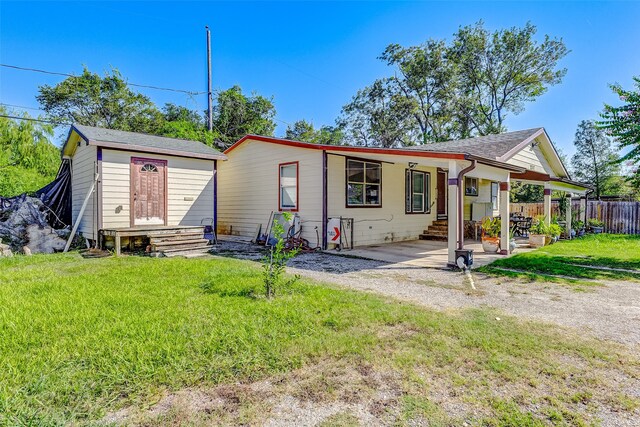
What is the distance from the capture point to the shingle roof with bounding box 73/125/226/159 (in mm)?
8508

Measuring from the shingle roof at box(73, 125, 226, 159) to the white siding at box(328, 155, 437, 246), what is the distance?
3.91m

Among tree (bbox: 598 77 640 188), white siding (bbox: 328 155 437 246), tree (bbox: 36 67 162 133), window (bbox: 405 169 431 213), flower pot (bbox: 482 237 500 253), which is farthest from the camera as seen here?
tree (bbox: 36 67 162 133)

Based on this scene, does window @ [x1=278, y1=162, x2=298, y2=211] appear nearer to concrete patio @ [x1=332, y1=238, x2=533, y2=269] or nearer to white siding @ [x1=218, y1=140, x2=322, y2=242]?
white siding @ [x1=218, y1=140, x2=322, y2=242]

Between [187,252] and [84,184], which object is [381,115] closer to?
[84,184]

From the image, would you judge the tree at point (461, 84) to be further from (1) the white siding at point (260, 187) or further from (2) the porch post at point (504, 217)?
(2) the porch post at point (504, 217)

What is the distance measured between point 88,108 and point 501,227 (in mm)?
26515

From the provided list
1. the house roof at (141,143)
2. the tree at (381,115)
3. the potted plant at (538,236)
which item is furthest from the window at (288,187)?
the tree at (381,115)

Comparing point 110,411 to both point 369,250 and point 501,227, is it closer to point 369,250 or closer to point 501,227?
point 369,250

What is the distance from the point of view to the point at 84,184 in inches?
370

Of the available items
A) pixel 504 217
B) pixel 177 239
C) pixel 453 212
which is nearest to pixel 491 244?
pixel 504 217

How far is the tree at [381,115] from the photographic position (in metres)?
26.7

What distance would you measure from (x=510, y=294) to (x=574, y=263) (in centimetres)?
358

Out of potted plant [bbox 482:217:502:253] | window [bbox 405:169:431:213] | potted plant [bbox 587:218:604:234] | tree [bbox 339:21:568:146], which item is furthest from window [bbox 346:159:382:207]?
tree [bbox 339:21:568:146]

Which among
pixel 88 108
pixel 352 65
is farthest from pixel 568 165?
pixel 88 108
